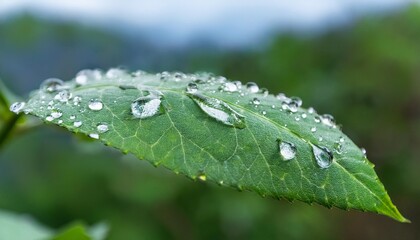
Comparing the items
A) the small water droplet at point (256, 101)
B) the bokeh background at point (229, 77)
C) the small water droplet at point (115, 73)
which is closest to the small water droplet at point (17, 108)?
the small water droplet at point (115, 73)

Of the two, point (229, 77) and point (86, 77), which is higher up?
point (86, 77)

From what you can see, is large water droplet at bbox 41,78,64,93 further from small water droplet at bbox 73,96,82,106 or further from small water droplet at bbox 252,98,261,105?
small water droplet at bbox 252,98,261,105

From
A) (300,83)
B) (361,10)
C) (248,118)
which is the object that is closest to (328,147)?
(248,118)

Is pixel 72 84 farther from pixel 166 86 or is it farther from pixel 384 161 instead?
pixel 384 161

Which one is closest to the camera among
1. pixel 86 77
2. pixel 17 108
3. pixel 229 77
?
pixel 17 108

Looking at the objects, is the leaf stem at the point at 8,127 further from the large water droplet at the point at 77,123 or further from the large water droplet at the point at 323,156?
the large water droplet at the point at 323,156

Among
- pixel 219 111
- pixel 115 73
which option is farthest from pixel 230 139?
pixel 115 73

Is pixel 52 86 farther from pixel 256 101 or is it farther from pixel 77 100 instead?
pixel 256 101

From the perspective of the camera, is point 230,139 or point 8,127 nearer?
point 230,139
